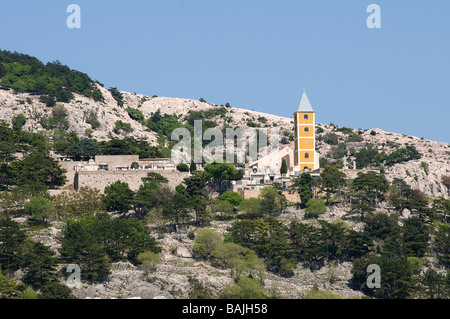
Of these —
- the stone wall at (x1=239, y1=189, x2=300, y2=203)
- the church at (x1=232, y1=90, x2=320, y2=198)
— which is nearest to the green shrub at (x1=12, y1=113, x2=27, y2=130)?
the church at (x1=232, y1=90, x2=320, y2=198)

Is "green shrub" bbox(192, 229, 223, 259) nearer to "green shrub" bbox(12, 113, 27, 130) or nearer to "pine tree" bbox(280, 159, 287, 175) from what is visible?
"pine tree" bbox(280, 159, 287, 175)

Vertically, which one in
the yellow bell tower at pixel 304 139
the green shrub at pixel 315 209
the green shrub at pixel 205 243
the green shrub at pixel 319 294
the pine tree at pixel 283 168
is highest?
the yellow bell tower at pixel 304 139

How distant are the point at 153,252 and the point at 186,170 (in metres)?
25.7

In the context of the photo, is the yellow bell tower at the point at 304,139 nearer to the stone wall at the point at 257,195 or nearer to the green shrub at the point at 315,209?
the stone wall at the point at 257,195

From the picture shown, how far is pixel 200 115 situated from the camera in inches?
6841

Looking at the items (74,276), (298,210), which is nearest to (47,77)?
(298,210)

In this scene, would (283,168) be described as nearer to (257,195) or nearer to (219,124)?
(257,195)

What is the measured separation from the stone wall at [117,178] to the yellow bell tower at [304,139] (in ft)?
55.7

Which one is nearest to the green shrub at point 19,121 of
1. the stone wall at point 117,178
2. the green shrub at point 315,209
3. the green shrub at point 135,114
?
the green shrub at point 135,114

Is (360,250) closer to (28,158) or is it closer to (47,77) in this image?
(28,158)

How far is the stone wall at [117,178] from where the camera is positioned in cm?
→ 9781

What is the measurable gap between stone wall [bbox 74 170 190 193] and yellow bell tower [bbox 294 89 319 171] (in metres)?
17.0

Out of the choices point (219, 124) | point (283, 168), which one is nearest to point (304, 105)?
point (283, 168)

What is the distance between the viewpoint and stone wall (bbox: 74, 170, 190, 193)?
97.8m
